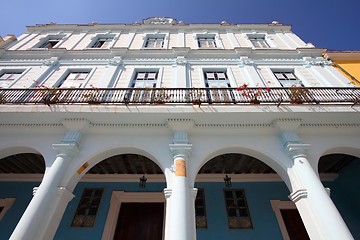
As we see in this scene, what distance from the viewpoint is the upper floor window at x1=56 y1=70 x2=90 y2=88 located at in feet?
26.1

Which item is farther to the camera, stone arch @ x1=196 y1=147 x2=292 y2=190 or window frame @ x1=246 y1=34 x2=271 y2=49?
window frame @ x1=246 y1=34 x2=271 y2=49

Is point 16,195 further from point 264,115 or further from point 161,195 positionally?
point 264,115

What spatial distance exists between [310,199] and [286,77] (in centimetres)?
592

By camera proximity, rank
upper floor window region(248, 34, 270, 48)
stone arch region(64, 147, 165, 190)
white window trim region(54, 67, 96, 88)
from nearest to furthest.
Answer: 1. stone arch region(64, 147, 165, 190)
2. white window trim region(54, 67, 96, 88)
3. upper floor window region(248, 34, 270, 48)

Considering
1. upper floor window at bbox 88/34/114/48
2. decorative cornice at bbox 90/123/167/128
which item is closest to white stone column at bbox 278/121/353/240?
decorative cornice at bbox 90/123/167/128

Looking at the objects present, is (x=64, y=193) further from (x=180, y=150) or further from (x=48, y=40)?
(x=48, y=40)

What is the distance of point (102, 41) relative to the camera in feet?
38.2

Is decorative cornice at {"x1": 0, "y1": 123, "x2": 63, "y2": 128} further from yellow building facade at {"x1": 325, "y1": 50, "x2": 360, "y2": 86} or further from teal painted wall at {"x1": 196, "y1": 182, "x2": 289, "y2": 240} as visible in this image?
yellow building facade at {"x1": 325, "y1": 50, "x2": 360, "y2": 86}

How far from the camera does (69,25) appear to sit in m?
12.4

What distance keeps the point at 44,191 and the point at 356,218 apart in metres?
9.42

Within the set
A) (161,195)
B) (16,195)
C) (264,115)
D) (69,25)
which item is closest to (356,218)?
(264,115)

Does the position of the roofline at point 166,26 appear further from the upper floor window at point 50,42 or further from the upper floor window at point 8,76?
the upper floor window at point 8,76

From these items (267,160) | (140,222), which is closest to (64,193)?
(140,222)

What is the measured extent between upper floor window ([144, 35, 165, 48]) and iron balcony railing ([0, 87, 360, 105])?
537 centimetres
